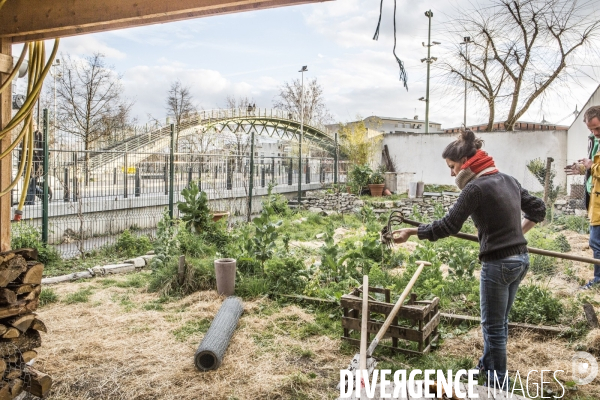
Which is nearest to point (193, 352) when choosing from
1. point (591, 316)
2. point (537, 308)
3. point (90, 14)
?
point (90, 14)

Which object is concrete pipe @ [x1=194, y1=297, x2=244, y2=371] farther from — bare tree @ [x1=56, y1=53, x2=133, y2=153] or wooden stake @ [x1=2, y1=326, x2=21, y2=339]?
bare tree @ [x1=56, y1=53, x2=133, y2=153]

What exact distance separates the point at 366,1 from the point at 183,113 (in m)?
26.1

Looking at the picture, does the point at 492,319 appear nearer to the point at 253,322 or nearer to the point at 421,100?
the point at 253,322

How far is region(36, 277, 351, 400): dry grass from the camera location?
3465mm

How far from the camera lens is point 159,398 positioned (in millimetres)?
3344

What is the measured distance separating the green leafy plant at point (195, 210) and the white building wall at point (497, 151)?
487 inches

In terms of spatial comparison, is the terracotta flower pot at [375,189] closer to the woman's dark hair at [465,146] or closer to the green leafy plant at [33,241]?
the green leafy plant at [33,241]

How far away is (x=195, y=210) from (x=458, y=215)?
5.17m

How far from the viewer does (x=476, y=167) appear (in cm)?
310

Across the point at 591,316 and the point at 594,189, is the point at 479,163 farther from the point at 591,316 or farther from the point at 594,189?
the point at 594,189

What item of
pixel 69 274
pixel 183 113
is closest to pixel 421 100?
pixel 183 113

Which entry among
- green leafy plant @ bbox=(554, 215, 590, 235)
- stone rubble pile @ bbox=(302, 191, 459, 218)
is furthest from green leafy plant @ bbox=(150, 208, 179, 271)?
green leafy plant @ bbox=(554, 215, 590, 235)

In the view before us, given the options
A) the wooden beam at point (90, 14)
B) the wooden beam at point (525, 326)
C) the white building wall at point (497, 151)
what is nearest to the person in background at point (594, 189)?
the wooden beam at point (525, 326)

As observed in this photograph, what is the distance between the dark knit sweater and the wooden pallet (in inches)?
41.6
